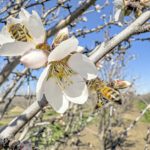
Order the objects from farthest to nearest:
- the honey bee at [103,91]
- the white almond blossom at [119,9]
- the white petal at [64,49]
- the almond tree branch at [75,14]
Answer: the almond tree branch at [75,14] → the white almond blossom at [119,9] → the honey bee at [103,91] → the white petal at [64,49]

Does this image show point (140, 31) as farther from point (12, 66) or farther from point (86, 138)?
point (86, 138)

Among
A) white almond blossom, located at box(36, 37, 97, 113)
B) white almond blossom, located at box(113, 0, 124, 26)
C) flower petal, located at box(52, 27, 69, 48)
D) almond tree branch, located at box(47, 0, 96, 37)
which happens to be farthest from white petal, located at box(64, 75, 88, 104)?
almond tree branch, located at box(47, 0, 96, 37)

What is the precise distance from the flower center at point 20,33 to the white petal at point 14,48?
56 mm

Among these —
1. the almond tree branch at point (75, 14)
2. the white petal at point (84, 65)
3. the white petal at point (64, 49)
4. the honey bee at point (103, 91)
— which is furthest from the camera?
the almond tree branch at point (75, 14)

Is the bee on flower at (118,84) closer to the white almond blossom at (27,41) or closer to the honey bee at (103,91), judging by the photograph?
the honey bee at (103,91)

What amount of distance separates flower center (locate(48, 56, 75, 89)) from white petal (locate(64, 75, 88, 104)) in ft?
0.05

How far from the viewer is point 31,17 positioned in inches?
41.7

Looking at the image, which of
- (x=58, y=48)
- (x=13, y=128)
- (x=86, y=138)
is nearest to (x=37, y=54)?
(x=58, y=48)

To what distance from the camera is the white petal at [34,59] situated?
39.8 inches

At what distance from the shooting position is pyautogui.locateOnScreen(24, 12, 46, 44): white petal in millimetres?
1053

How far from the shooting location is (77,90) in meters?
1.18

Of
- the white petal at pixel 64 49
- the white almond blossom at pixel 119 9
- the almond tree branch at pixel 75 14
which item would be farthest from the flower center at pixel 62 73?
the almond tree branch at pixel 75 14

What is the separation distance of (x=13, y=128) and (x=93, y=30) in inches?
96.1

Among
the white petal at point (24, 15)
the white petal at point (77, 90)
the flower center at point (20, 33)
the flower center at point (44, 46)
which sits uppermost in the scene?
the white petal at point (24, 15)
